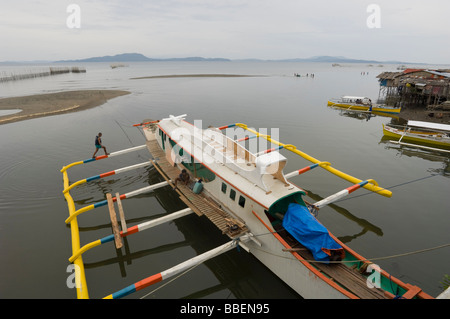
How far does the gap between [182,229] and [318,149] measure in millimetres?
18015

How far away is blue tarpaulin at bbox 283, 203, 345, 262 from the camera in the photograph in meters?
8.18

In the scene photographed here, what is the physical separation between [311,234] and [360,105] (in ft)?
141

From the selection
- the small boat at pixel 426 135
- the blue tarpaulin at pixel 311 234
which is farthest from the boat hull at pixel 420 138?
the blue tarpaulin at pixel 311 234

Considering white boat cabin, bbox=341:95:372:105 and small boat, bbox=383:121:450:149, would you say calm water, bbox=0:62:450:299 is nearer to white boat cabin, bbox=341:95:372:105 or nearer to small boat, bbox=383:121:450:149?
small boat, bbox=383:121:450:149

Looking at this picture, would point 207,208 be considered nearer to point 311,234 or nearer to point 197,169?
point 197,169

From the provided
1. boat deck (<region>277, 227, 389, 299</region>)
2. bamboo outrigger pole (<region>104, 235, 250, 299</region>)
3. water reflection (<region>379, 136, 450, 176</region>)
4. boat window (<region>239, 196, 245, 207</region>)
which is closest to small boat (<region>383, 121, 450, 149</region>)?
water reflection (<region>379, 136, 450, 176</region>)

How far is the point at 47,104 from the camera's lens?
43.5 meters

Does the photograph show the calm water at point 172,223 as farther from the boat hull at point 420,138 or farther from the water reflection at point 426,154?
the boat hull at point 420,138

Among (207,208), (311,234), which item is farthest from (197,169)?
(311,234)

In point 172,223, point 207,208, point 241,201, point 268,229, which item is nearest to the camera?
point 268,229

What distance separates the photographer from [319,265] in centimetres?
830

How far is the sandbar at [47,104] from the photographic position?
36091 millimetres

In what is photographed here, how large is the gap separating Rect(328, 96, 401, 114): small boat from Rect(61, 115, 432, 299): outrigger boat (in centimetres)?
3440

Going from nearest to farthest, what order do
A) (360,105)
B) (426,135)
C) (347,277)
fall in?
(347,277) < (426,135) < (360,105)
